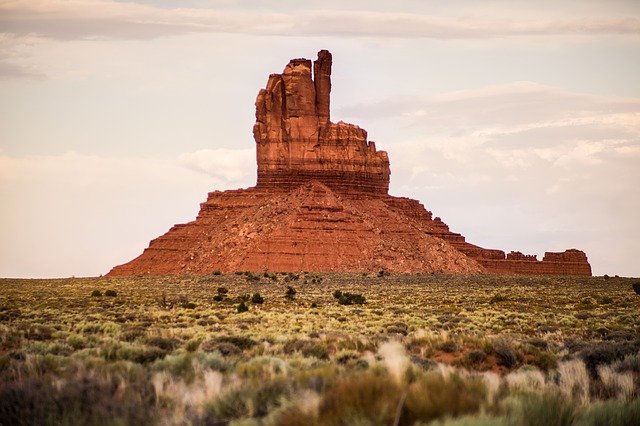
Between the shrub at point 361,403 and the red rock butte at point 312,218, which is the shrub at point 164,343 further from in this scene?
the red rock butte at point 312,218

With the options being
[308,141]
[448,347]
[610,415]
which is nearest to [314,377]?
[610,415]

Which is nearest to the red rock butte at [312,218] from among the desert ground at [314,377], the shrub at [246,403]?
the desert ground at [314,377]

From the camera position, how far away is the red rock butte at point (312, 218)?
116 metres

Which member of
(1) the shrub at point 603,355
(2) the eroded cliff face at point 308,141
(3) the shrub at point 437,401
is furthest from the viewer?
(2) the eroded cliff face at point 308,141

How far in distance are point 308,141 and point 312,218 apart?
56.8 feet

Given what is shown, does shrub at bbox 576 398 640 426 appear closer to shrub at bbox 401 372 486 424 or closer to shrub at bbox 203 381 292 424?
shrub at bbox 401 372 486 424

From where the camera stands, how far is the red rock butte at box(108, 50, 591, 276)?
11631cm

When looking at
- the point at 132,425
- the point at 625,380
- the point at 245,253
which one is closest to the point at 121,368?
the point at 132,425

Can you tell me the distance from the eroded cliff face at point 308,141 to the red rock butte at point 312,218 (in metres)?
0.14

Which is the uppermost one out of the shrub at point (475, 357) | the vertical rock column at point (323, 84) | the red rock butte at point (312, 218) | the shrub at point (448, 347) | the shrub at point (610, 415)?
the vertical rock column at point (323, 84)

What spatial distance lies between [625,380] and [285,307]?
2802 centimetres

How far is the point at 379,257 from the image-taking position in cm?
11550

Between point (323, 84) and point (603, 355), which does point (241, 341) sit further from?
point (323, 84)

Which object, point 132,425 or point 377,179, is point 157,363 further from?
point 377,179
